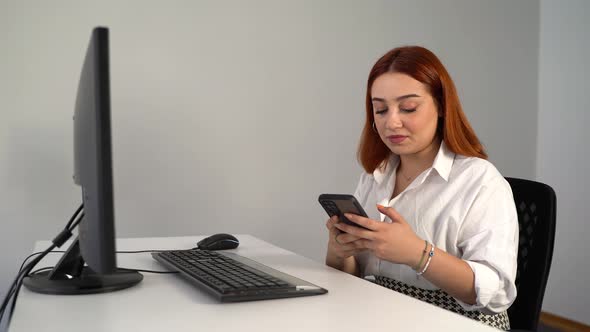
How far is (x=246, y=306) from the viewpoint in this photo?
0.91m

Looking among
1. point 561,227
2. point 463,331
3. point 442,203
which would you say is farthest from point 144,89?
point 561,227

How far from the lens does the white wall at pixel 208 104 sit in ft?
7.00

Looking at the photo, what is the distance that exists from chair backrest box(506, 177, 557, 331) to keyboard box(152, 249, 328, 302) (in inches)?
22.2

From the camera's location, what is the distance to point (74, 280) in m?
1.07

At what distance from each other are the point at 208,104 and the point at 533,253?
153cm

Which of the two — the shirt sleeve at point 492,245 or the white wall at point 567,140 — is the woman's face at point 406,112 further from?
the white wall at point 567,140

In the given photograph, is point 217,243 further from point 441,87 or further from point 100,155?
point 100,155

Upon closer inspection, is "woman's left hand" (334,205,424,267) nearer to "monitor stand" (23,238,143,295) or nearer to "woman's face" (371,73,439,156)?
"woman's face" (371,73,439,156)

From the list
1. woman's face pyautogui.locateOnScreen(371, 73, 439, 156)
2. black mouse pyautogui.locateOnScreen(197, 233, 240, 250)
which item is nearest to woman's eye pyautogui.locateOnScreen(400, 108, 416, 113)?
woman's face pyautogui.locateOnScreen(371, 73, 439, 156)

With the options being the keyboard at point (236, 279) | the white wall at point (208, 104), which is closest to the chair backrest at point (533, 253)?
the keyboard at point (236, 279)

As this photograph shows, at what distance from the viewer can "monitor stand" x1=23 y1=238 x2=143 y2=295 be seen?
1026mm

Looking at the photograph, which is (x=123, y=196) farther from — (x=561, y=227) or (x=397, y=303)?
(x=561, y=227)

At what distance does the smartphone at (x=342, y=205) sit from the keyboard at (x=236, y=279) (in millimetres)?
177

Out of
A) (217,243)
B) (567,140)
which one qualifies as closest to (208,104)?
(217,243)
